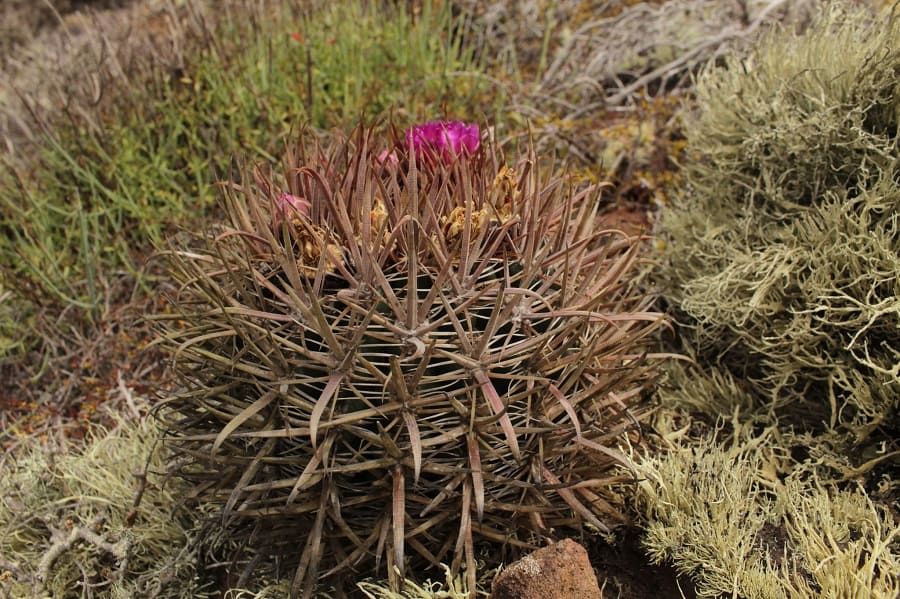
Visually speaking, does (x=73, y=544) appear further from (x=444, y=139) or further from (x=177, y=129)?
(x=177, y=129)

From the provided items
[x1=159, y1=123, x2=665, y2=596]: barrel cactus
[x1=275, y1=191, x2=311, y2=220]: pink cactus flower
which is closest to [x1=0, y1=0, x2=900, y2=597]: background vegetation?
[x1=159, y1=123, x2=665, y2=596]: barrel cactus

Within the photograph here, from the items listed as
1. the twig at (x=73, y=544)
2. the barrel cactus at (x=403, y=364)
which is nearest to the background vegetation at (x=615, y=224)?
the twig at (x=73, y=544)

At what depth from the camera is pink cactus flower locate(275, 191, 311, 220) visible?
1.71 m

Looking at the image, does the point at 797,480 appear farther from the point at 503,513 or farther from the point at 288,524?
the point at 288,524

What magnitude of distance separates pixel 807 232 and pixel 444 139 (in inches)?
45.5

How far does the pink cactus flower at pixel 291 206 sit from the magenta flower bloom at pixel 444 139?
0.27 m

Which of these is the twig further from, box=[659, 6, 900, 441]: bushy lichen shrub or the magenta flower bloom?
box=[659, 6, 900, 441]: bushy lichen shrub

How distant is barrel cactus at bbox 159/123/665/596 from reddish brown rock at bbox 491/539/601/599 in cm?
8

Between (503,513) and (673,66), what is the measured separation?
107 inches

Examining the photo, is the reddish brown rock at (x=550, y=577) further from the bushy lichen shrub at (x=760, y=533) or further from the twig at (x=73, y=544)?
the twig at (x=73, y=544)

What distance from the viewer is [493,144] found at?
1.85 m

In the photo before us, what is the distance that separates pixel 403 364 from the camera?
157cm

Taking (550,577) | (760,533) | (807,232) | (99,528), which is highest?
(807,232)

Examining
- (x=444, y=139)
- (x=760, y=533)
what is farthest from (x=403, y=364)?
(x=760, y=533)
